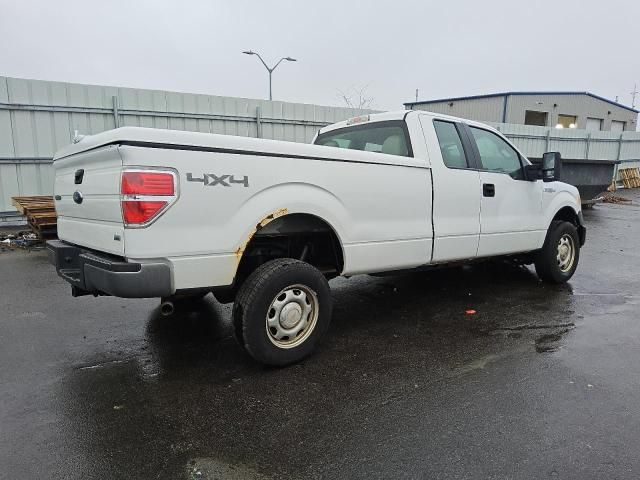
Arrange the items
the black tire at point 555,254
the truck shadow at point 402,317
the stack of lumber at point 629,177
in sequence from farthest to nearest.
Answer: the stack of lumber at point 629,177 < the black tire at point 555,254 < the truck shadow at point 402,317

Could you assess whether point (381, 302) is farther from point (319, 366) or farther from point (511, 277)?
point (511, 277)

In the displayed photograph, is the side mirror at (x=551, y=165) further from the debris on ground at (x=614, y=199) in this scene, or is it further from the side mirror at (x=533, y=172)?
the debris on ground at (x=614, y=199)

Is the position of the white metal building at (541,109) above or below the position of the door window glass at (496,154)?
above

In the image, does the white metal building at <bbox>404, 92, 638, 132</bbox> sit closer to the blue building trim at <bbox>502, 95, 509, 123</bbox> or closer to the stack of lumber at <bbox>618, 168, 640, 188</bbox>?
the blue building trim at <bbox>502, 95, 509, 123</bbox>

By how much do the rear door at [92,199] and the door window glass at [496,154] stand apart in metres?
3.63

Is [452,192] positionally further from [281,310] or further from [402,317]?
[281,310]

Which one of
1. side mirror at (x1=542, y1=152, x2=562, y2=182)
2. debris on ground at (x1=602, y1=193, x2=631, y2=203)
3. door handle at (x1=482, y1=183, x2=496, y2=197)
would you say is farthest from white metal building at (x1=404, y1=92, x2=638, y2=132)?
door handle at (x1=482, y1=183, x2=496, y2=197)

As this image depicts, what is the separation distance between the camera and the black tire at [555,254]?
5598mm

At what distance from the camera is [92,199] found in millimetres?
3092

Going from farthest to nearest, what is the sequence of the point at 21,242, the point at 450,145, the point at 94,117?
the point at 94,117
the point at 21,242
the point at 450,145

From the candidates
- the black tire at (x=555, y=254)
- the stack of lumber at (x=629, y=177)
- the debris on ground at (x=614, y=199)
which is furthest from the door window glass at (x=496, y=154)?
the stack of lumber at (x=629, y=177)

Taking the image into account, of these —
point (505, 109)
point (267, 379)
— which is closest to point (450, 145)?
point (267, 379)

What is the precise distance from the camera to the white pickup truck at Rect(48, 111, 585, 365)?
271 cm

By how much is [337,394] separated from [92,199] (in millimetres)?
2126
